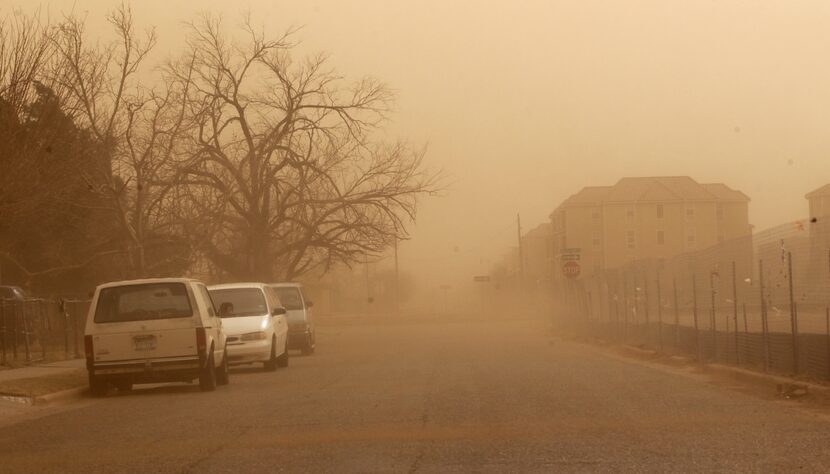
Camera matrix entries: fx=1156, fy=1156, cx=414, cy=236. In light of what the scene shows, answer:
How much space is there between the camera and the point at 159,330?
1820 cm

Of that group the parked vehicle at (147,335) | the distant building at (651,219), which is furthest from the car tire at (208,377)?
the distant building at (651,219)

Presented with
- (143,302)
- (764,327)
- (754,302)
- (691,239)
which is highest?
(691,239)

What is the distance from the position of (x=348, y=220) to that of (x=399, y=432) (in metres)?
30.8

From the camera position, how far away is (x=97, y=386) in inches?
724

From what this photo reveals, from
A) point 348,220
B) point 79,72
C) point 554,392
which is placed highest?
point 79,72

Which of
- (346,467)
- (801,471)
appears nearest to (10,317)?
(346,467)

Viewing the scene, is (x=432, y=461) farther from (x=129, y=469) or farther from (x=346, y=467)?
(x=129, y=469)

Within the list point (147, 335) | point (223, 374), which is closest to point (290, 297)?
point (223, 374)

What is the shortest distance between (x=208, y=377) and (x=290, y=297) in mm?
13762

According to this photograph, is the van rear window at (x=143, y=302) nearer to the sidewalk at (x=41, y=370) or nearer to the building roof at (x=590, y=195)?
the sidewalk at (x=41, y=370)

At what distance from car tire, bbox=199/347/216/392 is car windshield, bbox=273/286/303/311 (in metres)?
13.2

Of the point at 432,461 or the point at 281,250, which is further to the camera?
the point at 281,250

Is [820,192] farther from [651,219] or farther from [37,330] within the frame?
[651,219]

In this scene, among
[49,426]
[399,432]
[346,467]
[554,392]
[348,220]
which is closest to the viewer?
[346,467]
